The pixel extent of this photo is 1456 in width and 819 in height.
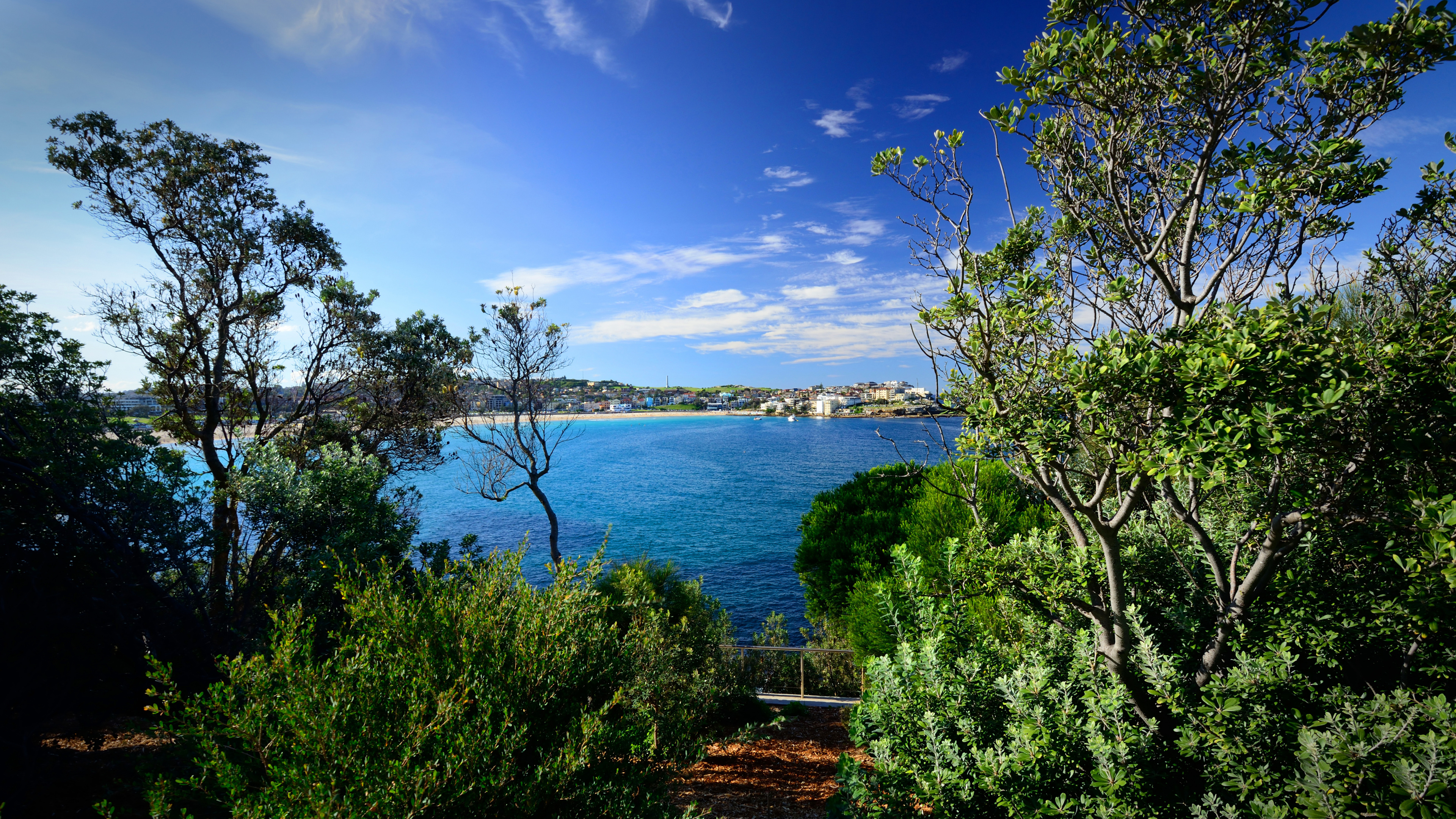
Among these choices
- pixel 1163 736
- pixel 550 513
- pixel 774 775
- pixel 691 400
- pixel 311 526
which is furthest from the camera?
pixel 691 400

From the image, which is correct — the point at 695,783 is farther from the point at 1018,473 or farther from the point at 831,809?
the point at 1018,473

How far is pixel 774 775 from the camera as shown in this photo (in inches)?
333

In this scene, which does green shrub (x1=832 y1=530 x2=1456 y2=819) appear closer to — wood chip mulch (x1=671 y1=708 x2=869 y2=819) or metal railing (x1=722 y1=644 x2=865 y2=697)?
wood chip mulch (x1=671 y1=708 x2=869 y2=819)

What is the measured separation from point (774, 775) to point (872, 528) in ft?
33.3

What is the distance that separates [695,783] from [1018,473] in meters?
6.72

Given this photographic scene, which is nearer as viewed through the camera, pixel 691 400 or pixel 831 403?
pixel 831 403

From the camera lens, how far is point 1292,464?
14.8 feet

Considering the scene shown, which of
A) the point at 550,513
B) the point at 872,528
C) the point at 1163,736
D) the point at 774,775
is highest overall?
the point at 1163,736

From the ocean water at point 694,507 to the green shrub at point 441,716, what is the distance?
172 inches

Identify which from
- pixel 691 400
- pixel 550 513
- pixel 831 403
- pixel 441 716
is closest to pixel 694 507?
pixel 550 513

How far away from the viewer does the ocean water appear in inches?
1145

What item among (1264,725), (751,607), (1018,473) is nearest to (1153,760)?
(1264,725)

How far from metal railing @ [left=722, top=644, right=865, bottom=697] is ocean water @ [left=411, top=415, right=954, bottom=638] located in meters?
3.35

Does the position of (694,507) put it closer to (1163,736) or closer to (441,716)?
(1163,736)
